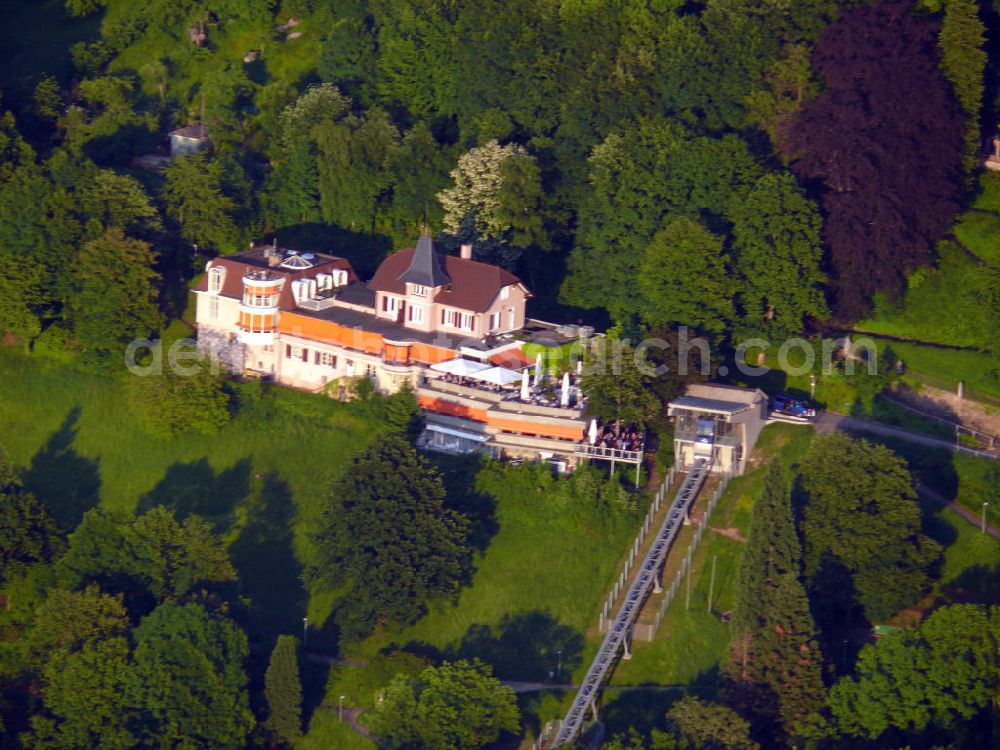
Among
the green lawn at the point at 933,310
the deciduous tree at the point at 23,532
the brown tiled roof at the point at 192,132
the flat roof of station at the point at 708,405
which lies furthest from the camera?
the brown tiled roof at the point at 192,132

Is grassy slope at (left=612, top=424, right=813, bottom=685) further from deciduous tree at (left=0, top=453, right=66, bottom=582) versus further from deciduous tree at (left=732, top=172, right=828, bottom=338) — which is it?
deciduous tree at (left=0, top=453, right=66, bottom=582)

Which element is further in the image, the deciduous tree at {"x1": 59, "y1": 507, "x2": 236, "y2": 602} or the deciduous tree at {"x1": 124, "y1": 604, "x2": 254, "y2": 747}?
the deciduous tree at {"x1": 59, "y1": 507, "x2": 236, "y2": 602}

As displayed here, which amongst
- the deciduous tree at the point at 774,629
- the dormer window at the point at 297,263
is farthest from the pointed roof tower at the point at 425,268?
the deciduous tree at the point at 774,629

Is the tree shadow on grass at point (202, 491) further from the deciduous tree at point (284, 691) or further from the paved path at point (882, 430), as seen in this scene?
the paved path at point (882, 430)

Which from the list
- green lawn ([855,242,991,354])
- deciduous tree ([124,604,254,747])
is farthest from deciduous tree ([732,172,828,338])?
deciduous tree ([124,604,254,747])

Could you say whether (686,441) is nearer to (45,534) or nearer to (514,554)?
(514,554)

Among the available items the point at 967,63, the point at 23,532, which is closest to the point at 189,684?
the point at 23,532
